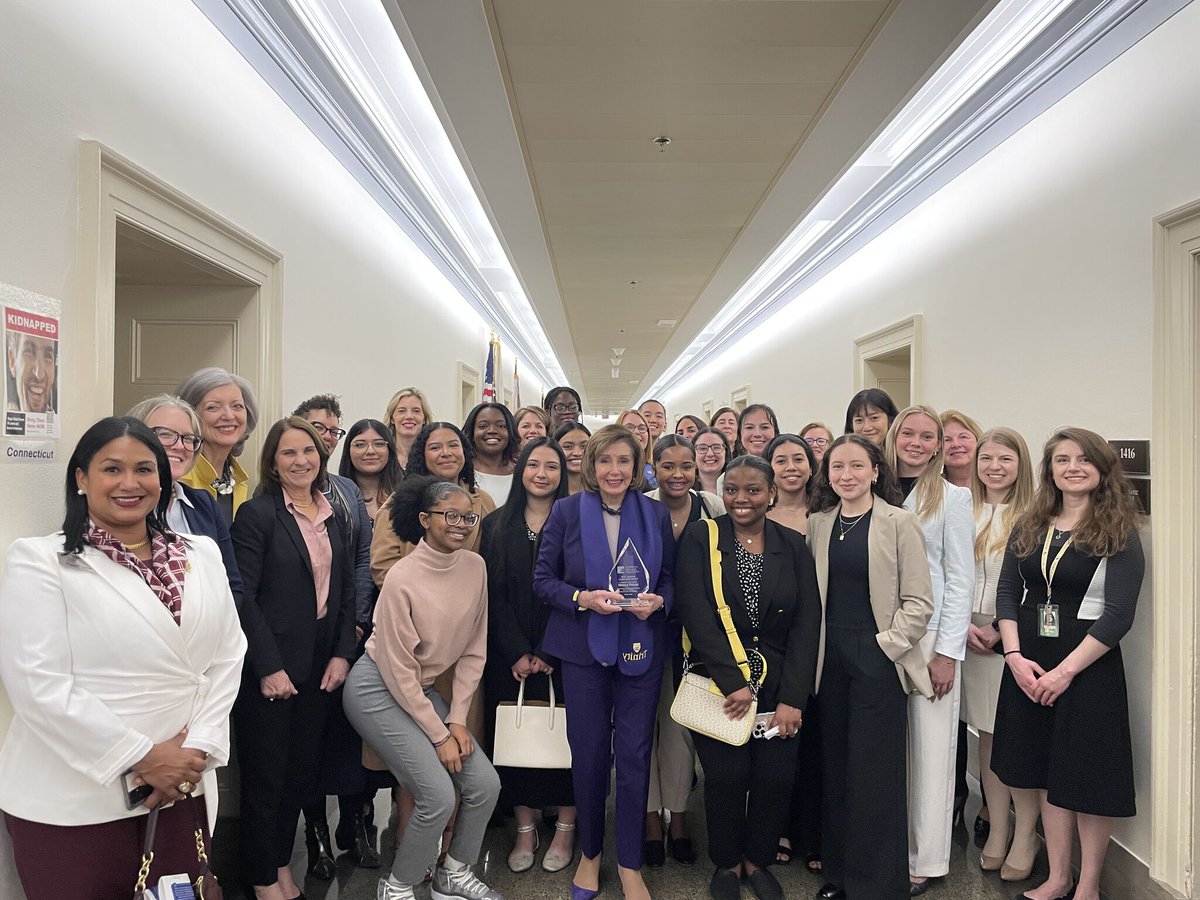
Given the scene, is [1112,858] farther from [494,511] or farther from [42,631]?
[42,631]

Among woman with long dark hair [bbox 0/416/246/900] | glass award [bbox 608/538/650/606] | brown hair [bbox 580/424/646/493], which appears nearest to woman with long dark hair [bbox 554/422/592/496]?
brown hair [bbox 580/424/646/493]

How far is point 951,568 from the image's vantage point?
11.1 ft

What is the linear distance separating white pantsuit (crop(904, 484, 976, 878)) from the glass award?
3.99ft

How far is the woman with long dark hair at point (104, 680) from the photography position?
1969mm

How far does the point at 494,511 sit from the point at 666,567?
907mm

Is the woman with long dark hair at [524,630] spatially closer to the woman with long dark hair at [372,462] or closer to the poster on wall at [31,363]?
the woman with long dark hair at [372,462]

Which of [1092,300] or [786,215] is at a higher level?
[786,215]

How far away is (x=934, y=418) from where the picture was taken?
366 cm

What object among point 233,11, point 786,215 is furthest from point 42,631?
point 786,215

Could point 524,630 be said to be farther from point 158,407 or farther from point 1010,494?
point 1010,494

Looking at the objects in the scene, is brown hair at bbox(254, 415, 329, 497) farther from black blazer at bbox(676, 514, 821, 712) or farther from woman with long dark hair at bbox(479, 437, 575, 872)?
black blazer at bbox(676, 514, 821, 712)

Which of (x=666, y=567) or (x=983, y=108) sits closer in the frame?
(x=666, y=567)

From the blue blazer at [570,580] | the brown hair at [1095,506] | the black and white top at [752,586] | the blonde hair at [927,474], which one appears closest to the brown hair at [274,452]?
the blue blazer at [570,580]

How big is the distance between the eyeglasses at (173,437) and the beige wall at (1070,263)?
386cm
